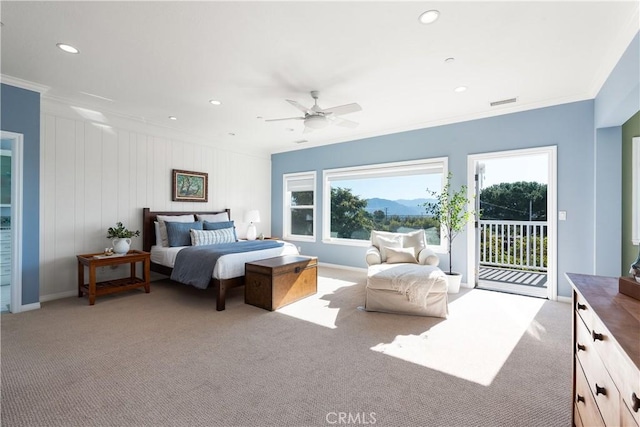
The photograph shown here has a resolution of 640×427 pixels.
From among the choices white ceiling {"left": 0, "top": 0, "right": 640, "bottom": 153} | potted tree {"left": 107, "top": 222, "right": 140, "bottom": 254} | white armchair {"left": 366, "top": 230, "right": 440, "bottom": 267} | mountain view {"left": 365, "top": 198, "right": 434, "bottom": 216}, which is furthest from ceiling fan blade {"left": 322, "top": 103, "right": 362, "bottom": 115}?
potted tree {"left": 107, "top": 222, "right": 140, "bottom": 254}

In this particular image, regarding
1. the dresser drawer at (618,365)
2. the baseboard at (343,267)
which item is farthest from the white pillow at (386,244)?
the dresser drawer at (618,365)

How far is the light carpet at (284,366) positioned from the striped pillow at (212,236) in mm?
1287

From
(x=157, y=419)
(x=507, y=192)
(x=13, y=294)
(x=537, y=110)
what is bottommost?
(x=157, y=419)

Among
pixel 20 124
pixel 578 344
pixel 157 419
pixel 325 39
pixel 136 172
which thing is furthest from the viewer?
pixel 136 172

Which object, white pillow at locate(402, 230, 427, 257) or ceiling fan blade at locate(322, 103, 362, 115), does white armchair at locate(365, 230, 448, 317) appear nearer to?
white pillow at locate(402, 230, 427, 257)

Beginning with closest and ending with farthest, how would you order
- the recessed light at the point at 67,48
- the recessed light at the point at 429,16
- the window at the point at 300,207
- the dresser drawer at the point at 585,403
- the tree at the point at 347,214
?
the dresser drawer at the point at 585,403 → the recessed light at the point at 429,16 → the recessed light at the point at 67,48 → the tree at the point at 347,214 → the window at the point at 300,207

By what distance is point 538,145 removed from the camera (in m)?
3.96

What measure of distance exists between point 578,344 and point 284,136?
5163 mm

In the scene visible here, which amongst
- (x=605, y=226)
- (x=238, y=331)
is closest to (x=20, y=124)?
(x=238, y=331)

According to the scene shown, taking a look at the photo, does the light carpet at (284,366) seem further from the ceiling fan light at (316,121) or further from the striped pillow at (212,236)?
the ceiling fan light at (316,121)

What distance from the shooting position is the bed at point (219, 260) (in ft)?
11.7

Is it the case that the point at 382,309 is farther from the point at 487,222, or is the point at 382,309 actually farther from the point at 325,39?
the point at 487,222

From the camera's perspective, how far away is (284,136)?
18.8 ft

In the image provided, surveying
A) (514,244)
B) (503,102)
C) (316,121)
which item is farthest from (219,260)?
(514,244)
